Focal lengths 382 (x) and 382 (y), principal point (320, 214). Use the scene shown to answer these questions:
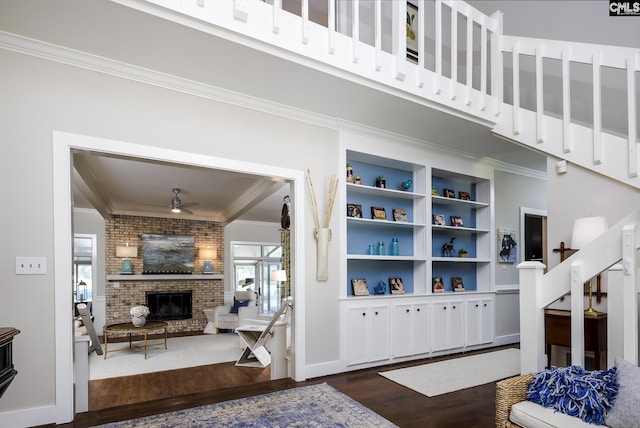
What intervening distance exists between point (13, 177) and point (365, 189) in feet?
10.5

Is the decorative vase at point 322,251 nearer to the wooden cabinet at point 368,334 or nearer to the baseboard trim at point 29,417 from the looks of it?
the wooden cabinet at point 368,334

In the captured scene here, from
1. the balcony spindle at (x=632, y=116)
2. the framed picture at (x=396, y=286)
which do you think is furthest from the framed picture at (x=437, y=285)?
the balcony spindle at (x=632, y=116)

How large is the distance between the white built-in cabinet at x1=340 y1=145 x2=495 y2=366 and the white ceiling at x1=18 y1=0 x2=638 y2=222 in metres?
0.56

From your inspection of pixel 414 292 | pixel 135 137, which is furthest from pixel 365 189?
pixel 135 137

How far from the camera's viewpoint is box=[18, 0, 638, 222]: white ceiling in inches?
96.6

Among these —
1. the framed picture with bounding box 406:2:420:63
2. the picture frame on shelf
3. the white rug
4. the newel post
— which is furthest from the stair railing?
the white rug

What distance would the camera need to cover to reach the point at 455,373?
3.97m

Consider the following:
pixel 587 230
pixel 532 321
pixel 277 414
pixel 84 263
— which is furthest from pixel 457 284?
pixel 84 263

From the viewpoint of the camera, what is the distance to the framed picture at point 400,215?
15.8 ft

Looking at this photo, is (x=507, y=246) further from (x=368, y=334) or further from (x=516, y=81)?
(x=368, y=334)

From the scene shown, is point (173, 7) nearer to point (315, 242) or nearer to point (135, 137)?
point (135, 137)

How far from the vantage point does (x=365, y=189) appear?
445cm

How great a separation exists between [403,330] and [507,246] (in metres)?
2.47

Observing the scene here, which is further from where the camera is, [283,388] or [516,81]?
[516,81]
